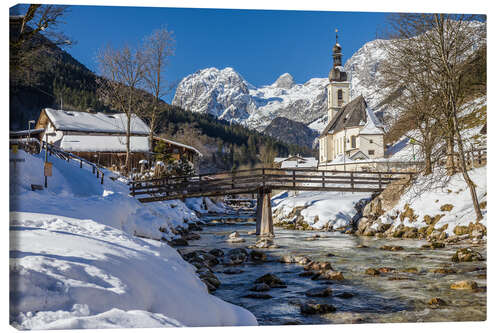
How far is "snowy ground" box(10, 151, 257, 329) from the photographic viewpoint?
12.4 ft

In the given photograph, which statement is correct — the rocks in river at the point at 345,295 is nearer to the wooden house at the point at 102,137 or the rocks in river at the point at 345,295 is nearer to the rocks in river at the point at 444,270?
the rocks in river at the point at 444,270

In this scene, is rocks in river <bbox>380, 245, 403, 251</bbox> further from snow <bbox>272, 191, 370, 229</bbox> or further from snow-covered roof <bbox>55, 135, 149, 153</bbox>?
snow-covered roof <bbox>55, 135, 149, 153</bbox>

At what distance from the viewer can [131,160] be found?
1819 cm

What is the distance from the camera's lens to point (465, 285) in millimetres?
6727

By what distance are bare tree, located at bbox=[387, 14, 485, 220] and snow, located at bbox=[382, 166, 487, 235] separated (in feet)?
1.53

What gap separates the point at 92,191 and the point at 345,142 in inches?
1197

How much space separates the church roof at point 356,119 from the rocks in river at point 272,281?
26.9 m

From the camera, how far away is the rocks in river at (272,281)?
25.8 feet

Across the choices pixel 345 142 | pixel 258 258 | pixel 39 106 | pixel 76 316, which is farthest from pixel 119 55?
pixel 345 142

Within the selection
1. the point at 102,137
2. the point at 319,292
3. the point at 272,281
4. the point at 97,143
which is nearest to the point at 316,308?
the point at 319,292

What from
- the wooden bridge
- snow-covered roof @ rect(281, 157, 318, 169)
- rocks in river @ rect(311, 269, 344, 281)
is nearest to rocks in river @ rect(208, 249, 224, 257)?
rocks in river @ rect(311, 269, 344, 281)

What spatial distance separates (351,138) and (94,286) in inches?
1471

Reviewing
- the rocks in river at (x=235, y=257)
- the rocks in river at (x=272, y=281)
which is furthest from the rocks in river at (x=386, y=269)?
the rocks in river at (x=235, y=257)

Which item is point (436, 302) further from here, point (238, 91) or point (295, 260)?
point (238, 91)
